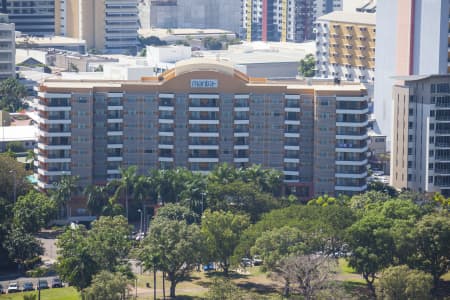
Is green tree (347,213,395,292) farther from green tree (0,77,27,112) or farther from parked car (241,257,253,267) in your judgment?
green tree (0,77,27,112)

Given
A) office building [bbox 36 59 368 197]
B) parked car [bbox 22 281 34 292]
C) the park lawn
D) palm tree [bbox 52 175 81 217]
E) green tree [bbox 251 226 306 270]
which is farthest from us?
office building [bbox 36 59 368 197]

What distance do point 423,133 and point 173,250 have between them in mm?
38291

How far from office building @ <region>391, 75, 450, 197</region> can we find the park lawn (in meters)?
41.5

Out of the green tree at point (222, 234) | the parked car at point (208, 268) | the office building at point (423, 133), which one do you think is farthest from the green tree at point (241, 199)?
the office building at point (423, 133)

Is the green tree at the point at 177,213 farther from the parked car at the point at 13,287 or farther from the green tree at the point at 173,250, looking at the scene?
the parked car at the point at 13,287

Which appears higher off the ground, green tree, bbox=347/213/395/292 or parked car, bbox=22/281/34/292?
green tree, bbox=347/213/395/292

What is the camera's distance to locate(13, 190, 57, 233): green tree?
123 metres

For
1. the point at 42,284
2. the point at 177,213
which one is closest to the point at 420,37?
the point at 177,213

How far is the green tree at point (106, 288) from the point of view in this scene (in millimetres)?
101875

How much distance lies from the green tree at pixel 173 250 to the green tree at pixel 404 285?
15.1 m

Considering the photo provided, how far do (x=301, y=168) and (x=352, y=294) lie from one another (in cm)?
3078

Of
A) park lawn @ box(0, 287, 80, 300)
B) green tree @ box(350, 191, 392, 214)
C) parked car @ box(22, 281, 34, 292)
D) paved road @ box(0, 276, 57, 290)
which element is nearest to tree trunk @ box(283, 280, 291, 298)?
park lawn @ box(0, 287, 80, 300)

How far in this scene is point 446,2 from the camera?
158 m

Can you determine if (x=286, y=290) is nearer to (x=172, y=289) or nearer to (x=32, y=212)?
(x=172, y=289)
